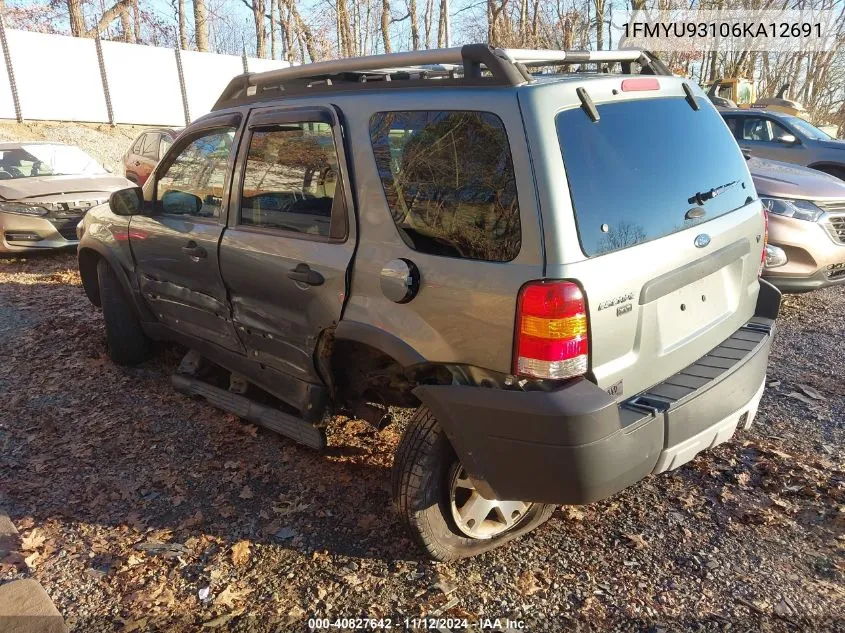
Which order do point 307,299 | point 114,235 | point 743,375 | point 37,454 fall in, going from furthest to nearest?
point 114,235
point 37,454
point 307,299
point 743,375

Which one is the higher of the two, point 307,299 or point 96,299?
point 307,299

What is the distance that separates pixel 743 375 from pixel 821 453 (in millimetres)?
1203

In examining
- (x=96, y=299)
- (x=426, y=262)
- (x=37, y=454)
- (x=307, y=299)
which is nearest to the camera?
(x=426, y=262)

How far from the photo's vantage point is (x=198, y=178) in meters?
3.93

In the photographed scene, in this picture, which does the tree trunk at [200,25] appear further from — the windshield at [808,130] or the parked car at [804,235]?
the parked car at [804,235]

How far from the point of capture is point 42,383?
15.6ft

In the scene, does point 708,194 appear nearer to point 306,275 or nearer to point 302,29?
point 306,275

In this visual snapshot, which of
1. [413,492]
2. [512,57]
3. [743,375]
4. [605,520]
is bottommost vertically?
[605,520]

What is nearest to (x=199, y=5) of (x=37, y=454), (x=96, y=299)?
(x=96, y=299)

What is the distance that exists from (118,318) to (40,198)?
4.90 metres

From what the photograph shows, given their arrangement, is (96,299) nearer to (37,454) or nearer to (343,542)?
(37,454)

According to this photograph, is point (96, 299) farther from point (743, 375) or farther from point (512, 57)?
point (743, 375)

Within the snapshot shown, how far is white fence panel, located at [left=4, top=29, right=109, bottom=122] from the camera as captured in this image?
19.4 m

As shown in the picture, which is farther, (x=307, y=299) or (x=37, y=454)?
(x=37, y=454)
